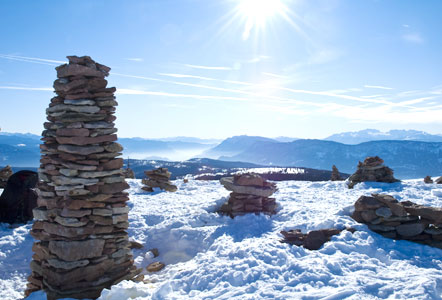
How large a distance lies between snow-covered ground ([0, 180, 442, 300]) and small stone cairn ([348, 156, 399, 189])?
7.23 m

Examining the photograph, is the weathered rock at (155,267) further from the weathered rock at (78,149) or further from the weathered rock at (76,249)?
the weathered rock at (78,149)

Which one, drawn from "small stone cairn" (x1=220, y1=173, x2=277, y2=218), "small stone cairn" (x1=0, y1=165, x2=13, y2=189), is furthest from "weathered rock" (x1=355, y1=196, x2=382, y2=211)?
"small stone cairn" (x1=0, y1=165, x2=13, y2=189)

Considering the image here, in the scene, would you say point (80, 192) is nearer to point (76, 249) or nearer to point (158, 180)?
point (76, 249)

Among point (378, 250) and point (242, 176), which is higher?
point (242, 176)

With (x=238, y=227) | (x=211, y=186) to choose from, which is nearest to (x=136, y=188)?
(x=211, y=186)

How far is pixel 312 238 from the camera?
340 inches

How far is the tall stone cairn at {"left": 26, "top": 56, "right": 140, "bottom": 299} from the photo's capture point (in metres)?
7.74

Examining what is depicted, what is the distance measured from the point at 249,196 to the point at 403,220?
6.10m

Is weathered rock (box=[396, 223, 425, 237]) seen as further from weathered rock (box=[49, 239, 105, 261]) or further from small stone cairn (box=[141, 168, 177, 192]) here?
small stone cairn (box=[141, 168, 177, 192])

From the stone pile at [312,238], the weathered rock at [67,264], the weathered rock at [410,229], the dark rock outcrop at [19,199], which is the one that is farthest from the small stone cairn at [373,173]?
the dark rock outcrop at [19,199]

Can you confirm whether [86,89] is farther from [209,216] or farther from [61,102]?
[209,216]

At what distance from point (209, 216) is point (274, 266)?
6.45 metres

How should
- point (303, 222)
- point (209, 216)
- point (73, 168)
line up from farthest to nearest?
point (209, 216), point (303, 222), point (73, 168)

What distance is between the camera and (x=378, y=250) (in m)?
7.98
